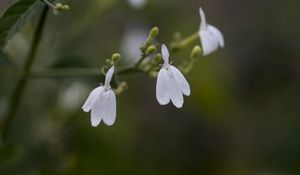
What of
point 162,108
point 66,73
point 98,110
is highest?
point 162,108

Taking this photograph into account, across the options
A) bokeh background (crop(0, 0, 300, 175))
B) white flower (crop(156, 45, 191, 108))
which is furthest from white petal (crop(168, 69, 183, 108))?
bokeh background (crop(0, 0, 300, 175))

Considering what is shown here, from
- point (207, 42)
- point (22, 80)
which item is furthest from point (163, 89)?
point (22, 80)

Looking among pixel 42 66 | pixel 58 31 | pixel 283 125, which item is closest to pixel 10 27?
pixel 42 66

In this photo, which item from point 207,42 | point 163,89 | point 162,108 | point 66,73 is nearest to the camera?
point 163,89

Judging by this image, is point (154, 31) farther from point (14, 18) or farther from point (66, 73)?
point (66, 73)

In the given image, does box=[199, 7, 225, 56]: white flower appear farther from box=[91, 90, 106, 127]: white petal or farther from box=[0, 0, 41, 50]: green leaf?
box=[0, 0, 41, 50]: green leaf

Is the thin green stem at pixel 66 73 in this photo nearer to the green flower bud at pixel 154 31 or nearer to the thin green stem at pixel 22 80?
the thin green stem at pixel 22 80

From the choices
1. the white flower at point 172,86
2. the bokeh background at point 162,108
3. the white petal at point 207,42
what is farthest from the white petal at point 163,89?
the bokeh background at point 162,108

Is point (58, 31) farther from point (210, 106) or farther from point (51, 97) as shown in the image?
point (210, 106)
